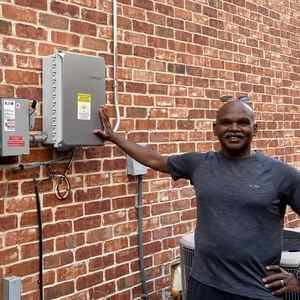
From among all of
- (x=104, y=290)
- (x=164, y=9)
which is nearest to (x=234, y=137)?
(x=104, y=290)

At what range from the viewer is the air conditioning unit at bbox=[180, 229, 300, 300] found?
3.08 metres

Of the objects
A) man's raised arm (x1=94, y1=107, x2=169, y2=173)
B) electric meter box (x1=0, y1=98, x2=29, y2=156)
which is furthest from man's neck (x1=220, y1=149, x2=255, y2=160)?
electric meter box (x1=0, y1=98, x2=29, y2=156)

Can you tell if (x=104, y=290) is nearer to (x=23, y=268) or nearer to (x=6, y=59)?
(x=23, y=268)

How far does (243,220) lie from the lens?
102 inches

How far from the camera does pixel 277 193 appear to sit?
261 centimetres

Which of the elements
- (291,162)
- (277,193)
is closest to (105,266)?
(277,193)

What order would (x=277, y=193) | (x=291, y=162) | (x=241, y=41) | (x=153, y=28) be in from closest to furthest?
1. (x=277, y=193)
2. (x=153, y=28)
3. (x=241, y=41)
4. (x=291, y=162)

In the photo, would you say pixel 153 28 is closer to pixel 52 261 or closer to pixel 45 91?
pixel 45 91

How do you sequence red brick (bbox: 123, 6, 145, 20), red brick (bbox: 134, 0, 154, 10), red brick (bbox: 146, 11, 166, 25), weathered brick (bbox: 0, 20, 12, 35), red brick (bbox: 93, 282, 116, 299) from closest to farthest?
1. weathered brick (bbox: 0, 20, 12, 35)
2. red brick (bbox: 93, 282, 116, 299)
3. red brick (bbox: 123, 6, 145, 20)
4. red brick (bbox: 134, 0, 154, 10)
5. red brick (bbox: 146, 11, 166, 25)

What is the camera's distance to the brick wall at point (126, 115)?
3.20m

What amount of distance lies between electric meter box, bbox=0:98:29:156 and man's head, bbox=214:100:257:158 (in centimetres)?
108

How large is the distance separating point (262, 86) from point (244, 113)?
115 inches

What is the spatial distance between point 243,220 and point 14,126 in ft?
4.36

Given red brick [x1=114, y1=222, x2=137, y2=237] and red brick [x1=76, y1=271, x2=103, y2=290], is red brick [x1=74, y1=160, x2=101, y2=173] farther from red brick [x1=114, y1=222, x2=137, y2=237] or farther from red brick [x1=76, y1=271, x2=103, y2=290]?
red brick [x1=76, y1=271, x2=103, y2=290]
